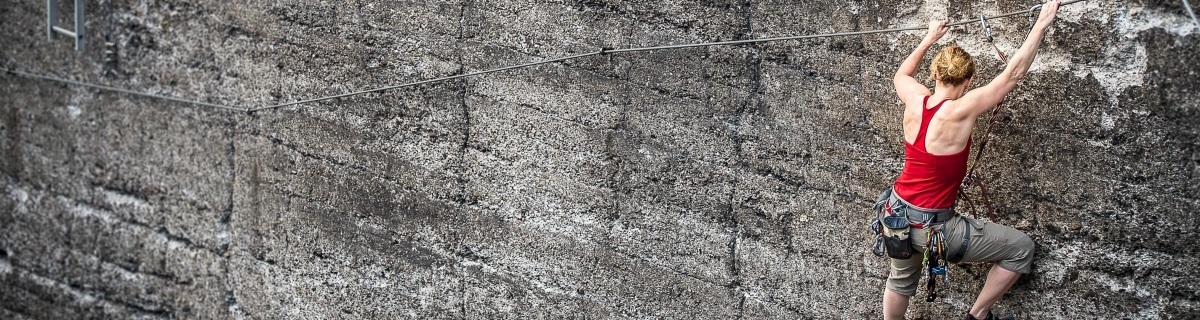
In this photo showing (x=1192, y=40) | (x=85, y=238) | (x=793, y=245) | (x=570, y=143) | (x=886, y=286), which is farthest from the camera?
(x=85, y=238)

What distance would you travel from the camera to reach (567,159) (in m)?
3.84

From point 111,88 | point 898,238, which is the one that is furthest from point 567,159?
point 111,88

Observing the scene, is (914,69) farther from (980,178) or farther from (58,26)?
(58,26)

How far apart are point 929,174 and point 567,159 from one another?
1403mm

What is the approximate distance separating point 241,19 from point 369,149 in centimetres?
91

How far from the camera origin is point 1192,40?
2742mm

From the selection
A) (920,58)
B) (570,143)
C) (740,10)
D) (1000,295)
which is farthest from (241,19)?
(1000,295)

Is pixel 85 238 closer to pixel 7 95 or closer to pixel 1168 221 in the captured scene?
pixel 7 95

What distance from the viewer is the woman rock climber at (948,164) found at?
2.84m

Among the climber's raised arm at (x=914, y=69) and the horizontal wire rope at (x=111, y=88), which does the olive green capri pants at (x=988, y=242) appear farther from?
the horizontal wire rope at (x=111, y=88)

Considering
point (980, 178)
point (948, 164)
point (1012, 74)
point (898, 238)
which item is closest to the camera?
point (1012, 74)

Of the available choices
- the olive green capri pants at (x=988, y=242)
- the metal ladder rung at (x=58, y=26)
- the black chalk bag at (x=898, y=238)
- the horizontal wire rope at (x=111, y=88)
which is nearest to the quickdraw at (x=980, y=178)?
the olive green capri pants at (x=988, y=242)

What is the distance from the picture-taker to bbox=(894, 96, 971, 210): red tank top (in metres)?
2.91

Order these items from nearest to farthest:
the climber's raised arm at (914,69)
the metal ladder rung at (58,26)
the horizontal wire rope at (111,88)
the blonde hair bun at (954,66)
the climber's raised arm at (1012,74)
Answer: the climber's raised arm at (1012,74) → the blonde hair bun at (954,66) → the climber's raised arm at (914,69) → the horizontal wire rope at (111,88) → the metal ladder rung at (58,26)
